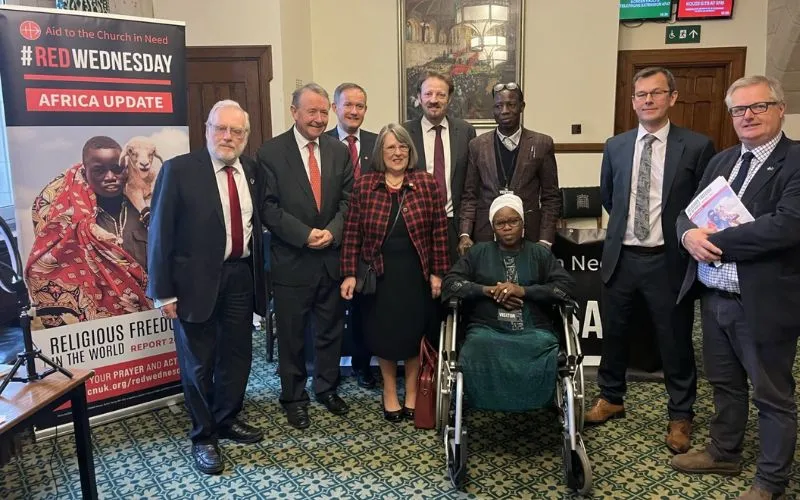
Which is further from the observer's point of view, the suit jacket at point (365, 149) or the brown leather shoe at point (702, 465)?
the suit jacket at point (365, 149)

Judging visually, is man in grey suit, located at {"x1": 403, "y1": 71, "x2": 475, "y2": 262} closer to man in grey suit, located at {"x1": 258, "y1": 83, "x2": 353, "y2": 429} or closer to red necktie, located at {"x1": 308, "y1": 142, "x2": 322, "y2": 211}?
man in grey suit, located at {"x1": 258, "y1": 83, "x2": 353, "y2": 429}

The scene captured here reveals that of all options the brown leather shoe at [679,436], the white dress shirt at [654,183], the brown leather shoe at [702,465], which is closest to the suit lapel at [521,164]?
the white dress shirt at [654,183]

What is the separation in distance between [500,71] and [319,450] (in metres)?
4.12

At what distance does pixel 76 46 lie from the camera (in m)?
2.76

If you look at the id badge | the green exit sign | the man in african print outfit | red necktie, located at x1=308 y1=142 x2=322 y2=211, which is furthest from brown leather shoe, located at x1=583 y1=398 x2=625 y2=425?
the green exit sign

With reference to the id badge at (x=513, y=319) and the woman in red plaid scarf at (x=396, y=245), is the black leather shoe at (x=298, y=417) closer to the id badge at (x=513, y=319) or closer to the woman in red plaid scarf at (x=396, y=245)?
the woman in red plaid scarf at (x=396, y=245)

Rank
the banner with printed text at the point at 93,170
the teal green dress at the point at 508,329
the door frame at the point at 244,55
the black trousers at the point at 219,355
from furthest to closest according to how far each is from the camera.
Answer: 1. the door frame at the point at 244,55
2. the banner with printed text at the point at 93,170
3. the black trousers at the point at 219,355
4. the teal green dress at the point at 508,329

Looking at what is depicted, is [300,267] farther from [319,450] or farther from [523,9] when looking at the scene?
[523,9]

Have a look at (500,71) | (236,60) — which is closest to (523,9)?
(500,71)

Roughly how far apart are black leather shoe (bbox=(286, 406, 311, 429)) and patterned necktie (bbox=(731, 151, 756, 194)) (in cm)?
210

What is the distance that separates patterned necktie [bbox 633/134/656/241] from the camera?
262 centimetres

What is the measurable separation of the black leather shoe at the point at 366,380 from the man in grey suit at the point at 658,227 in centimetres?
138

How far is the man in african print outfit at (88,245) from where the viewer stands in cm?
279

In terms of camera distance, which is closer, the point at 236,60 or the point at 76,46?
the point at 76,46
